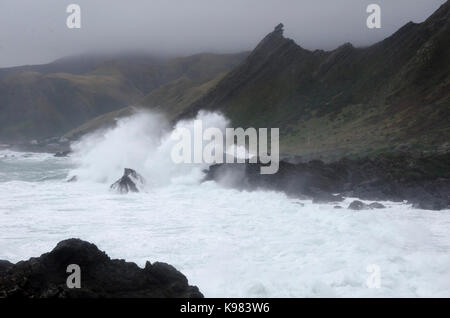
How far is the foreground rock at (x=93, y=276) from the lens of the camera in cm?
751

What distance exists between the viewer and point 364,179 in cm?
2247

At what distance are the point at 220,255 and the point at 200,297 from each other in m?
4.45

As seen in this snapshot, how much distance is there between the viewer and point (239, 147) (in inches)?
1598

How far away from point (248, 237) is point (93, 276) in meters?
6.54

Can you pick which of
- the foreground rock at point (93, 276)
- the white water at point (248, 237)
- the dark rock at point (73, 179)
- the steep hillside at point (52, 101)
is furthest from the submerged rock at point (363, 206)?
the steep hillside at point (52, 101)

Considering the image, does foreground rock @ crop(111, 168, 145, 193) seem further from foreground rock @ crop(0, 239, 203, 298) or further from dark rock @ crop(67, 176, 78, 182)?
foreground rock @ crop(0, 239, 203, 298)

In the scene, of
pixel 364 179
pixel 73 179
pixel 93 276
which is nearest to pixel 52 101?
pixel 73 179

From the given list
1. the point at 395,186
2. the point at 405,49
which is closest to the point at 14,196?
the point at 395,186

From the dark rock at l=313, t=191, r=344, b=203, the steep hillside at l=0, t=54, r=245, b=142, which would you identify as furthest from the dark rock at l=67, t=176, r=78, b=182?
the steep hillside at l=0, t=54, r=245, b=142

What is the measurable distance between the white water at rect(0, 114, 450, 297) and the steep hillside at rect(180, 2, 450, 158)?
38.7 ft

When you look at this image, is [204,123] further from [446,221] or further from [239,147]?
[446,221]

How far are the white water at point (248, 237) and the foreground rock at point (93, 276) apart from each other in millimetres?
1454

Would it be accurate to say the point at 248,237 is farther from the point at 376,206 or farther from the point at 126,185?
the point at 126,185

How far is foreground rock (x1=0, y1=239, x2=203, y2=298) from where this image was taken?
7.51 meters
